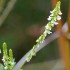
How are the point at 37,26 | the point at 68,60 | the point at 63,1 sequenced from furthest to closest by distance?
the point at 37,26, the point at 63,1, the point at 68,60

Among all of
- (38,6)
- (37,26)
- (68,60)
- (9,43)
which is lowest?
(68,60)

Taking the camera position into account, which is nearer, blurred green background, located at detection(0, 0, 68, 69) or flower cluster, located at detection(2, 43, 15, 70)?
flower cluster, located at detection(2, 43, 15, 70)

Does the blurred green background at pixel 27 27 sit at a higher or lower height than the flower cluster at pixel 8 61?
higher

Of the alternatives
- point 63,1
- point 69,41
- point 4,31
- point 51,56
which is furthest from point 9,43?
point 69,41

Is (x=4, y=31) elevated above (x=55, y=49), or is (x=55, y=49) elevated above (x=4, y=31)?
(x=4, y=31)

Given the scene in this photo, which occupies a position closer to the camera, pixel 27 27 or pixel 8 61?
pixel 8 61

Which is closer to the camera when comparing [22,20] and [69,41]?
→ [69,41]

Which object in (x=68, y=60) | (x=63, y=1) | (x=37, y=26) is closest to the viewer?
(x=68, y=60)

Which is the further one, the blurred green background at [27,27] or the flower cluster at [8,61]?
the blurred green background at [27,27]

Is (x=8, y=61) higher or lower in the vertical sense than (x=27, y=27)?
lower

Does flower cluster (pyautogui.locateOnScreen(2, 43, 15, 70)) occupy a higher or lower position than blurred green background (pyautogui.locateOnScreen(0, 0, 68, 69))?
lower

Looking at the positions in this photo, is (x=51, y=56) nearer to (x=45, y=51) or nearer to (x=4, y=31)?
(x=45, y=51)
